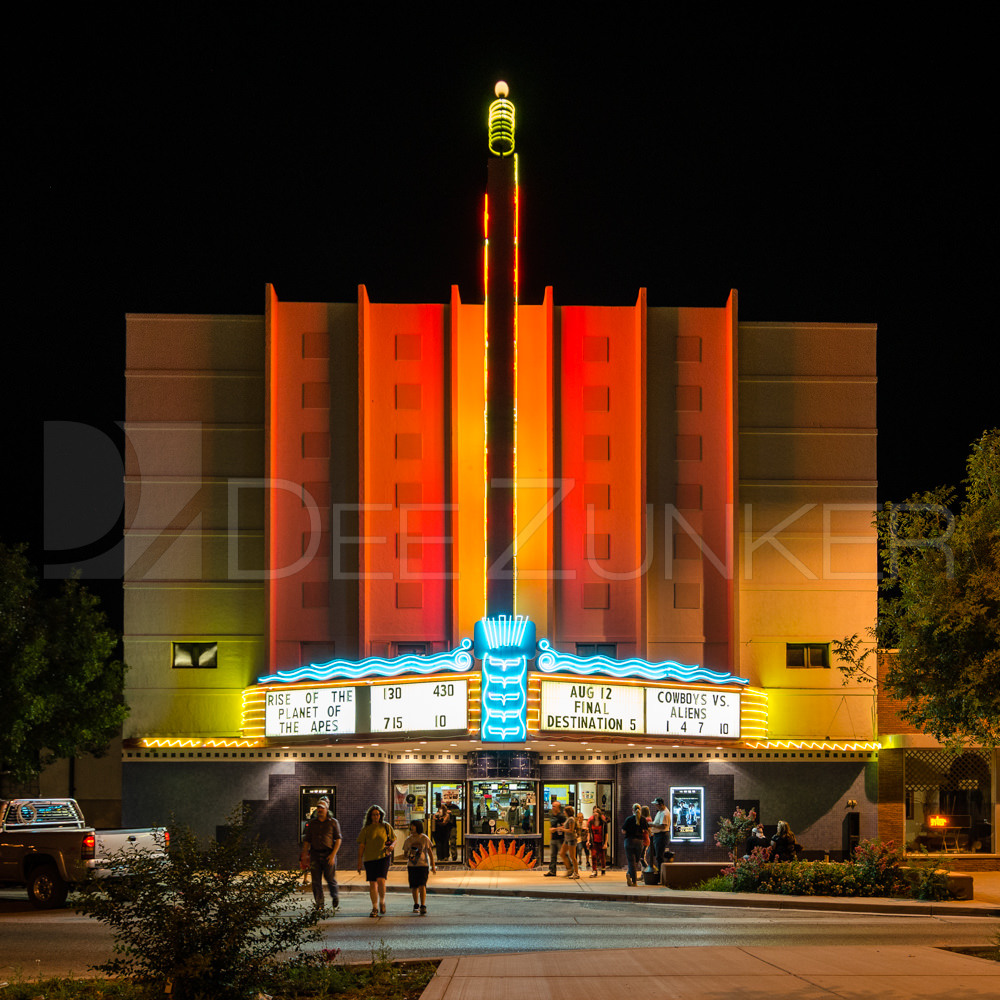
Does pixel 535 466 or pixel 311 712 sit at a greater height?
pixel 535 466

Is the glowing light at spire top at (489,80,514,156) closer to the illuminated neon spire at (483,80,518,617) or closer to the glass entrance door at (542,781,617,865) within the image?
the illuminated neon spire at (483,80,518,617)

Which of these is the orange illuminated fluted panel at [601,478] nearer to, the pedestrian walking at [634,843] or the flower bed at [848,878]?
the pedestrian walking at [634,843]

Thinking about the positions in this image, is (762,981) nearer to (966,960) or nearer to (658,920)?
(966,960)

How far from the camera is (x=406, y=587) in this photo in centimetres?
2944

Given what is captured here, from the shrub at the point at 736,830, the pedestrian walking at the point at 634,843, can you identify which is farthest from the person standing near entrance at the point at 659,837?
the shrub at the point at 736,830

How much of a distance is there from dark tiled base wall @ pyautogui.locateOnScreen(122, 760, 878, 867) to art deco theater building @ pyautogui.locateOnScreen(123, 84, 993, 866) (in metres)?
0.06

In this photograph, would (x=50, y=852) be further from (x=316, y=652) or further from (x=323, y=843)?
(x=316, y=652)

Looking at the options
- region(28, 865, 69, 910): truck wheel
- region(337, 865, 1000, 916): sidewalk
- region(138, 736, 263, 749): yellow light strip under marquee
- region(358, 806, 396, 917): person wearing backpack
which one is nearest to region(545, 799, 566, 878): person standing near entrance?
region(337, 865, 1000, 916): sidewalk

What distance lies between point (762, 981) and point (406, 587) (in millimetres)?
19302

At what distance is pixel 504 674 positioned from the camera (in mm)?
25219

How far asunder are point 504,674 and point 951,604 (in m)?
8.88

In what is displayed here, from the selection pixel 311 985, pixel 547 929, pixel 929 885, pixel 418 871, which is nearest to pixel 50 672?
pixel 418 871

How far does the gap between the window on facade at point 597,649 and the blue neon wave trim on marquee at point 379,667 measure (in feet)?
14.3

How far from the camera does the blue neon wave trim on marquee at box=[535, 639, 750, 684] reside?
25.4 metres
